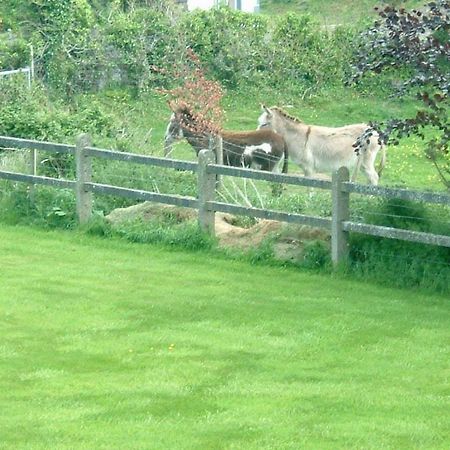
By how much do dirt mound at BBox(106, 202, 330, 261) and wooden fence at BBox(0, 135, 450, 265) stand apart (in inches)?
12.6

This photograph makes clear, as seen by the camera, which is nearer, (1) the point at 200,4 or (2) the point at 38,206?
(2) the point at 38,206

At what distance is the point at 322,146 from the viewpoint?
22.2 meters

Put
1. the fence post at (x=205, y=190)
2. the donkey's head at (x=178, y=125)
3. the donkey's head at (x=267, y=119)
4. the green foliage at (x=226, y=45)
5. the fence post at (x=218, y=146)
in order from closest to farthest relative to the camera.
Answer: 1. the fence post at (x=205, y=190)
2. the fence post at (x=218, y=146)
3. the donkey's head at (x=178, y=125)
4. the donkey's head at (x=267, y=119)
5. the green foliage at (x=226, y=45)

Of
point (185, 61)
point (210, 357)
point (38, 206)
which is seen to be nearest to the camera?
point (210, 357)

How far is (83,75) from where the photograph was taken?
117 feet

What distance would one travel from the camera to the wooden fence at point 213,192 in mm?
15195

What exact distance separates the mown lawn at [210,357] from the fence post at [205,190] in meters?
0.77

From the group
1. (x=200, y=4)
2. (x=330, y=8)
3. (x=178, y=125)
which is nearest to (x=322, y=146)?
(x=178, y=125)

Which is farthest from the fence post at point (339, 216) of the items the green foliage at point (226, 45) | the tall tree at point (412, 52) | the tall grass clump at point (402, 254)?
the green foliage at point (226, 45)

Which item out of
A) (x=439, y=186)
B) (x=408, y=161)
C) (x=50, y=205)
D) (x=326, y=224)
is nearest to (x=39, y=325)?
(x=326, y=224)

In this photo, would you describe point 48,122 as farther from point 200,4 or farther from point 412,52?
point 200,4

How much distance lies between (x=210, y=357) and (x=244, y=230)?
5915 mm

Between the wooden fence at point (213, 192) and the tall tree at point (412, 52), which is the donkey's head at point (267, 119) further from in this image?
the tall tree at point (412, 52)

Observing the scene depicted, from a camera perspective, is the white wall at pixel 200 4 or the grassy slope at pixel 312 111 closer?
the grassy slope at pixel 312 111
